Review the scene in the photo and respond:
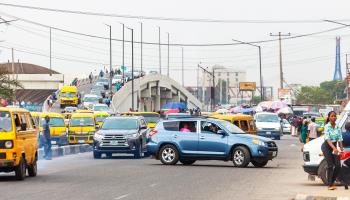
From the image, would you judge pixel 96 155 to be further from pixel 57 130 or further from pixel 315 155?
pixel 315 155

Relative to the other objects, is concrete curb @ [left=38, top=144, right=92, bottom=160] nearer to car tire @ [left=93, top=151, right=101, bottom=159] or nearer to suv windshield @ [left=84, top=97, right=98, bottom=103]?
car tire @ [left=93, top=151, right=101, bottom=159]

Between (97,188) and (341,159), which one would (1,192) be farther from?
(341,159)

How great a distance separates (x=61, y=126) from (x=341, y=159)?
32.9 metres

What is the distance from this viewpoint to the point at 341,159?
74.8 ft

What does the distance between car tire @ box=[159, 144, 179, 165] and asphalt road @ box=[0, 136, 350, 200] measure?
0.27m

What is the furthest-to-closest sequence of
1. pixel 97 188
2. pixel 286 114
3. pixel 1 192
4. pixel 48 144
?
pixel 286 114 → pixel 48 144 → pixel 97 188 → pixel 1 192

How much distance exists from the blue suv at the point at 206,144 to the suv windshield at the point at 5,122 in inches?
399

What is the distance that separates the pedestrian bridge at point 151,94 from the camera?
12656cm

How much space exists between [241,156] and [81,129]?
22285 millimetres

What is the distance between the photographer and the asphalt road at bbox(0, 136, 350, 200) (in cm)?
2094

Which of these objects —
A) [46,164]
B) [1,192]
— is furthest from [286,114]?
[1,192]

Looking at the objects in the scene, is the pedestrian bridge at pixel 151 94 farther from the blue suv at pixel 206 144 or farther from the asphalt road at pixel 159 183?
the asphalt road at pixel 159 183

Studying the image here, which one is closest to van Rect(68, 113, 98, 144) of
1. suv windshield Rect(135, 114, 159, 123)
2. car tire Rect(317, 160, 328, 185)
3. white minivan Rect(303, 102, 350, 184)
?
suv windshield Rect(135, 114, 159, 123)

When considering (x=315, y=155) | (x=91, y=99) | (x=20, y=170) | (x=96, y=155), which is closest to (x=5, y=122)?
(x=20, y=170)
